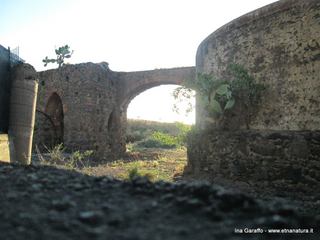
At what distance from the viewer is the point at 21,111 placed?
7.81 metres

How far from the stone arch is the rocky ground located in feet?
40.2

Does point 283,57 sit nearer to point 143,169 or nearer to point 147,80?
point 143,169

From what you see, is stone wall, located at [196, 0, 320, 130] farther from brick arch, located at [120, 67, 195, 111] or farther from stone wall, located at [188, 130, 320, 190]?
brick arch, located at [120, 67, 195, 111]

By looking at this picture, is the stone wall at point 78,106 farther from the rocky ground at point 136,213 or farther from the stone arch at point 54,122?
the rocky ground at point 136,213

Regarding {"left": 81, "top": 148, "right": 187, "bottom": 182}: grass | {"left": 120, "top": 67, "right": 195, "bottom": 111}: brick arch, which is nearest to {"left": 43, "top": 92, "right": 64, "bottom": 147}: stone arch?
{"left": 120, "top": 67, "right": 195, "bottom": 111}: brick arch

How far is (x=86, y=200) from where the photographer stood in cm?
298

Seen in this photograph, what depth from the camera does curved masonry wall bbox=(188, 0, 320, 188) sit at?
6.33 m

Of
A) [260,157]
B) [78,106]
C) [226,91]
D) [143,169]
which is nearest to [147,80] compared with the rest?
[78,106]

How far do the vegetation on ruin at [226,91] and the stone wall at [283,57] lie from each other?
188mm

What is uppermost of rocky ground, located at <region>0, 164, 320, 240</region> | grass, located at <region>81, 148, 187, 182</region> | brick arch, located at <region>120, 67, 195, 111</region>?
brick arch, located at <region>120, 67, 195, 111</region>

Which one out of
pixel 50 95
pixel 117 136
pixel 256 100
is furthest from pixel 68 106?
pixel 256 100

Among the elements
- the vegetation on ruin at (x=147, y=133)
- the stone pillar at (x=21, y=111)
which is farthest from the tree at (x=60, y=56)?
the stone pillar at (x=21, y=111)

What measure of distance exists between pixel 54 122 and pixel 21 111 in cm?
801

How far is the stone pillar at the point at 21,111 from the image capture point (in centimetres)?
775
